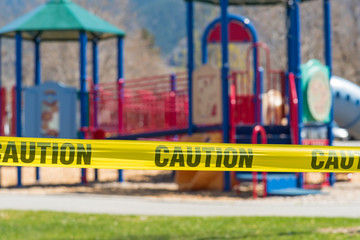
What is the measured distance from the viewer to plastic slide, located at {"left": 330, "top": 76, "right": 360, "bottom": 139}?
18719 mm

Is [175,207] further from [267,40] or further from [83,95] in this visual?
[267,40]

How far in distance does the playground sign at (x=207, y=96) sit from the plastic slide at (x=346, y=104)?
4.59 metres

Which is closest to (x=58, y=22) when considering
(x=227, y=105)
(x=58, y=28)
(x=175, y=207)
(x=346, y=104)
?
(x=58, y=28)

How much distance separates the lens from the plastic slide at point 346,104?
18719mm

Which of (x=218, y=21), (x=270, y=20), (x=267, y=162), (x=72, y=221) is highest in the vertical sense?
(x=270, y=20)

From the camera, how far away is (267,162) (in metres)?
6.02

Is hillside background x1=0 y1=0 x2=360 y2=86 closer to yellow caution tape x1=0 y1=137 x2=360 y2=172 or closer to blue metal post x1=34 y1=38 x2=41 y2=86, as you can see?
blue metal post x1=34 y1=38 x2=41 y2=86

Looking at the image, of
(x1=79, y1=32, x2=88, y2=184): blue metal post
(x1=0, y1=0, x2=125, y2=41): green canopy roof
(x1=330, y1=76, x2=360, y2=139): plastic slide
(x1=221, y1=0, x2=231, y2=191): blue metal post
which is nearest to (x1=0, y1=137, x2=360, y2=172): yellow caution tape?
(x1=221, y1=0, x2=231, y2=191): blue metal post

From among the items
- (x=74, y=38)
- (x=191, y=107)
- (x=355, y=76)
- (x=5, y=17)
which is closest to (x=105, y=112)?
(x=74, y=38)

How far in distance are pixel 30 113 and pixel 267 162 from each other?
1114cm

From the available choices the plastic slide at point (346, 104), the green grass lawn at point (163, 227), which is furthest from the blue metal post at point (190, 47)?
the green grass lawn at point (163, 227)

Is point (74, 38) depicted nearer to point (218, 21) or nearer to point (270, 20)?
point (218, 21)

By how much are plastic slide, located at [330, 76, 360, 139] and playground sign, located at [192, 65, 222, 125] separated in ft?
15.1

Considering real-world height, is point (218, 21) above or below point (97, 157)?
above
